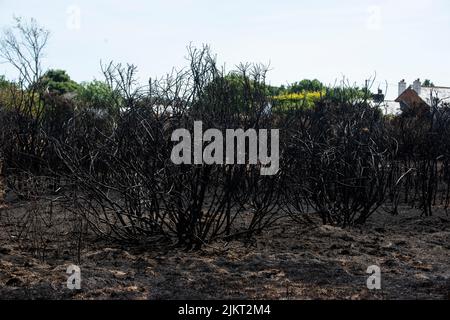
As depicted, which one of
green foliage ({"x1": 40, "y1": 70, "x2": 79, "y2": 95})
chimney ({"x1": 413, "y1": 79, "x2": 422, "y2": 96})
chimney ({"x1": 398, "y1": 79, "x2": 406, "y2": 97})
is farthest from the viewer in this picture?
green foliage ({"x1": 40, "y1": 70, "x2": 79, "y2": 95})

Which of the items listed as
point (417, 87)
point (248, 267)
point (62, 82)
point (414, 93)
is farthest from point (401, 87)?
point (248, 267)

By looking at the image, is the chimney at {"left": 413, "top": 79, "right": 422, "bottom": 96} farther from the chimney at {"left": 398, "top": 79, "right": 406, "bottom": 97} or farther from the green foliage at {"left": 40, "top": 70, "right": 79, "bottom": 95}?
the green foliage at {"left": 40, "top": 70, "right": 79, "bottom": 95}

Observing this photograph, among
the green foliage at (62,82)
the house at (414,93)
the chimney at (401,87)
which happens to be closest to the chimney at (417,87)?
the house at (414,93)

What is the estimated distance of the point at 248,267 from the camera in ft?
21.3

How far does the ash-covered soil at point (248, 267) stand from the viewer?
5562 millimetres

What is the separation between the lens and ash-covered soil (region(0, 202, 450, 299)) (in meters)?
5.56

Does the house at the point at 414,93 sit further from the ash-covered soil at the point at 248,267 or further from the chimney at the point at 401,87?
the ash-covered soil at the point at 248,267

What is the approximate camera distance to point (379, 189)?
29.1 feet

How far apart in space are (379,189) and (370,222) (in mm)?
919

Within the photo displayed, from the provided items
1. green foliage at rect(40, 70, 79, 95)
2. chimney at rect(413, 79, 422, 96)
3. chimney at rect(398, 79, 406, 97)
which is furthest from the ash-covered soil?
green foliage at rect(40, 70, 79, 95)

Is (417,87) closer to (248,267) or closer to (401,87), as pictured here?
(401,87)
